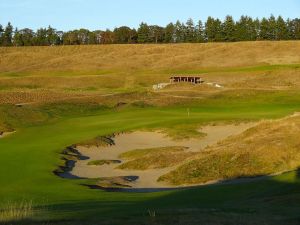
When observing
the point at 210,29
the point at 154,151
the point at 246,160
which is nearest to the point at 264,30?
the point at 210,29

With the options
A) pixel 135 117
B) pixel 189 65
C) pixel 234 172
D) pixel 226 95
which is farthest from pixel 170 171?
pixel 189 65

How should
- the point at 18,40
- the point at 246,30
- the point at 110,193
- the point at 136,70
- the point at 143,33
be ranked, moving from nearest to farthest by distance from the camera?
the point at 110,193 → the point at 136,70 → the point at 246,30 → the point at 143,33 → the point at 18,40

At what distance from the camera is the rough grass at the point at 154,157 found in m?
34.0

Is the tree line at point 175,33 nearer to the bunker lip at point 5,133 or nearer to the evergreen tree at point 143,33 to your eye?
the evergreen tree at point 143,33

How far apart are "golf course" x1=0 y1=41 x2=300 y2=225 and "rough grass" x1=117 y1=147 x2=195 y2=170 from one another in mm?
109

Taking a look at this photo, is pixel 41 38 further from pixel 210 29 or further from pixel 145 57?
pixel 145 57

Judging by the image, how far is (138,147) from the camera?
138ft

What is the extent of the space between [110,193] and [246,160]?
8566mm

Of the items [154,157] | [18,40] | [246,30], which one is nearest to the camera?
[154,157]

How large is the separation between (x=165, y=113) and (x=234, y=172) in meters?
29.5

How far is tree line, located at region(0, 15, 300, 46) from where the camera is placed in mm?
172125

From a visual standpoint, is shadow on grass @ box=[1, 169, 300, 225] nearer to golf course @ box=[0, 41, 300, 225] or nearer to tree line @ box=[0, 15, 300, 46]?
golf course @ box=[0, 41, 300, 225]

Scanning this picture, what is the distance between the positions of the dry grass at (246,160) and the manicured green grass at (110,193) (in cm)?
471

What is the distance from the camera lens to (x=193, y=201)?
795 inches
